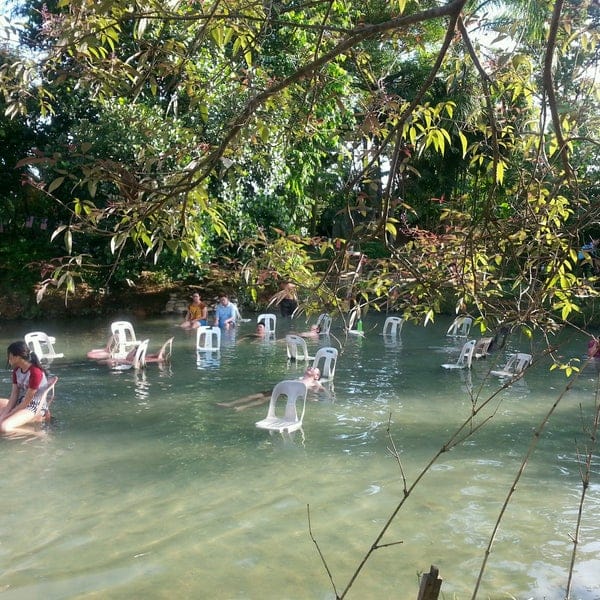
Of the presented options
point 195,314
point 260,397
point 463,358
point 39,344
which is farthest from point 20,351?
point 195,314

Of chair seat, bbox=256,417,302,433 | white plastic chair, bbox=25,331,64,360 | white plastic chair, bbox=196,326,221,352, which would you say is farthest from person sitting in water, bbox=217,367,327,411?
white plastic chair, bbox=25,331,64,360

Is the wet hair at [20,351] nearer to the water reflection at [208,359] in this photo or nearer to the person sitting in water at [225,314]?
the water reflection at [208,359]

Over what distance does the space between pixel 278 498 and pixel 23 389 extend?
14.2 feet

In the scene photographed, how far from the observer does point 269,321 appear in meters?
21.9

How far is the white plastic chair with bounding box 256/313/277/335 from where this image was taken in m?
20.4

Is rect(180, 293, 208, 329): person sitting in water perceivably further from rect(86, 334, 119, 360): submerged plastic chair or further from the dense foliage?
the dense foliage

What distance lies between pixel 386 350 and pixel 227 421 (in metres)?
8.38

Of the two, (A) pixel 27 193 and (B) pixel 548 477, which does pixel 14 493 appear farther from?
(A) pixel 27 193

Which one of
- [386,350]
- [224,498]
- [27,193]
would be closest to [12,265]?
[27,193]

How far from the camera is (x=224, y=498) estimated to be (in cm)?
757

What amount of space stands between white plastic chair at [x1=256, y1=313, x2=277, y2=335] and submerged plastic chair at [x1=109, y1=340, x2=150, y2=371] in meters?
5.69

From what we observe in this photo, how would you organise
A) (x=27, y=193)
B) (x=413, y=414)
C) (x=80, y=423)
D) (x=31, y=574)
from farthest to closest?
1. (x=27, y=193)
2. (x=413, y=414)
3. (x=80, y=423)
4. (x=31, y=574)

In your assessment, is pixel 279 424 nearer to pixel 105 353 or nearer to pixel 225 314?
pixel 105 353

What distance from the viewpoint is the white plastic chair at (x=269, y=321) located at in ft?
67.1
